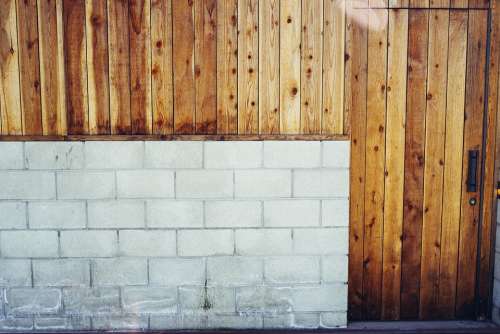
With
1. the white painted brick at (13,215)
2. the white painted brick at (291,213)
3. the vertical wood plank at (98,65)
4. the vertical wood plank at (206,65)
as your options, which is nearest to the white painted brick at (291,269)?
the white painted brick at (291,213)

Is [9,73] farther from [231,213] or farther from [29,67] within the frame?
[231,213]

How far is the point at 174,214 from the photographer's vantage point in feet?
9.23

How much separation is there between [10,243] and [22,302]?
1.36ft

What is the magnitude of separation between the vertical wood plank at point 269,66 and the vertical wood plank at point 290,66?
0.03 metres

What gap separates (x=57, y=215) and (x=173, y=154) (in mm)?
881

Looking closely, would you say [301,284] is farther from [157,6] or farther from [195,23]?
[157,6]

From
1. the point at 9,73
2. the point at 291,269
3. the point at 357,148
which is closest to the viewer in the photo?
the point at 9,73

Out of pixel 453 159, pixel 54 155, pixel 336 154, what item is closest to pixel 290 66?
pixel 336 154

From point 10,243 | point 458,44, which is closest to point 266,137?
point 458,44

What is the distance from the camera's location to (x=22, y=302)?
112 inches

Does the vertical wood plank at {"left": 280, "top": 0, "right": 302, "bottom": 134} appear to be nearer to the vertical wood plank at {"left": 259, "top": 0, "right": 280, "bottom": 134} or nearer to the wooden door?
the vertical wood plank at {"left": 259, "top": 0, "right": 280, "bottom": 134}

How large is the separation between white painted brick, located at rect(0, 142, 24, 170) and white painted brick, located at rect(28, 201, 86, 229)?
30cm

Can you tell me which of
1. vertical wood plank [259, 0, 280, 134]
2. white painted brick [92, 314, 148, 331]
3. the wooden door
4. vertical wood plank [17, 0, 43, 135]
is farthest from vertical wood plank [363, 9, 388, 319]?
vertical wood plank [17, 0, 43, 135]

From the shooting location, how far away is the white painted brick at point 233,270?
2.84 meters
